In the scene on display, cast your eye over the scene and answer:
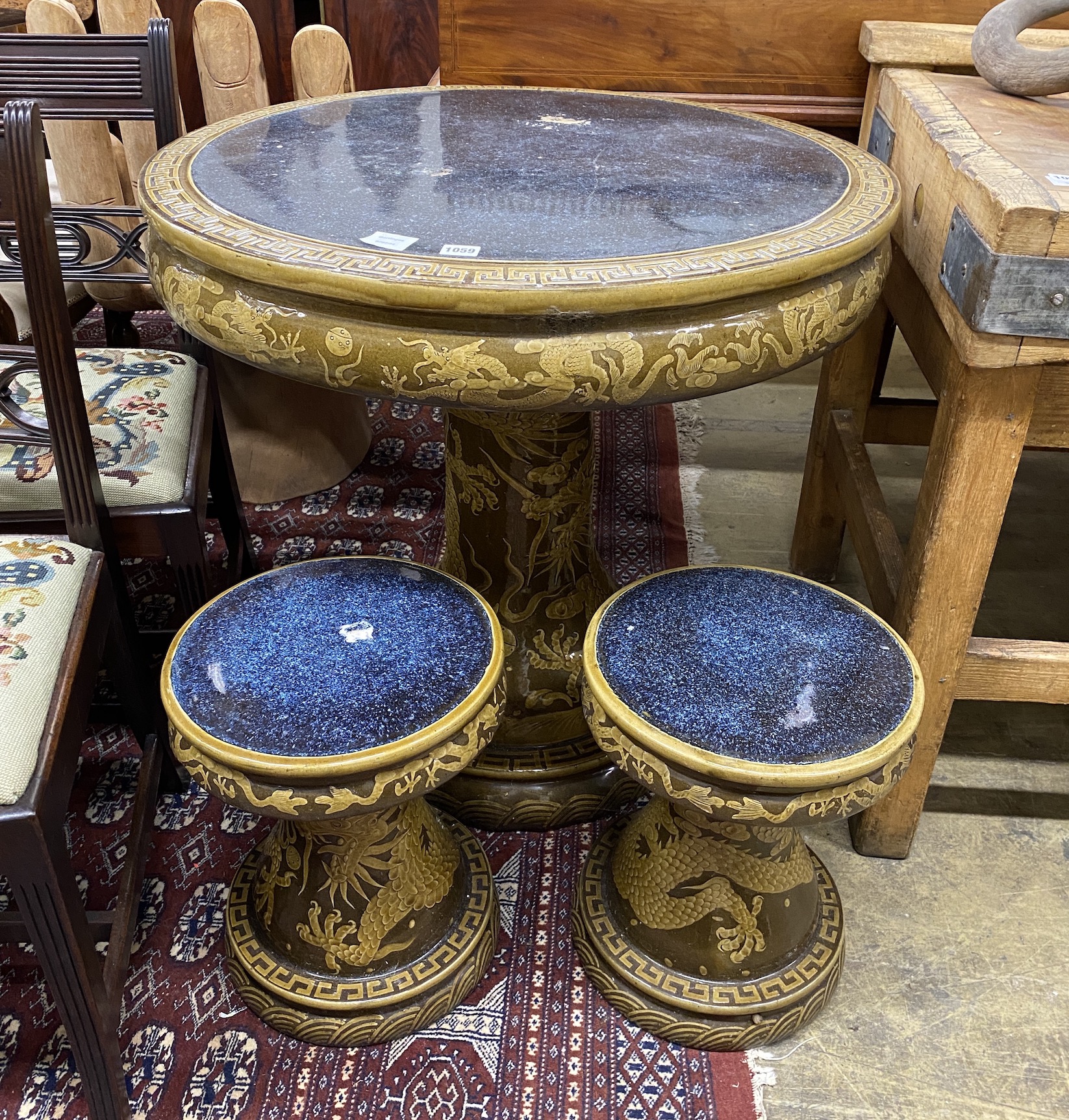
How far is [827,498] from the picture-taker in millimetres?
2203

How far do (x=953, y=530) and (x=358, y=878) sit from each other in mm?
930

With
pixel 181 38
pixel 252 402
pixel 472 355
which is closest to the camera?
pixel 472 355

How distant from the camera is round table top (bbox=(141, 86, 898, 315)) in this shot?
1003 mm

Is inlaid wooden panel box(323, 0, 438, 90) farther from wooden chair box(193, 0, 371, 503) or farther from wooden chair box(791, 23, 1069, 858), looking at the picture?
wooden chair box(791, 23, 1069, 858)

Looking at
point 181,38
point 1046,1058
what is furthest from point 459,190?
point 181,38

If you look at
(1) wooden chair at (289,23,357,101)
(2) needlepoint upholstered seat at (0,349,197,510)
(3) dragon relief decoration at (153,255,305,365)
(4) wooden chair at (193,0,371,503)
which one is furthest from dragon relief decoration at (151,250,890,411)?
(1) wooden chair at (289,23,357,101)

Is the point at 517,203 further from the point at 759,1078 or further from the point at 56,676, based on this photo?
the point at 759,1078

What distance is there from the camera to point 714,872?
1.33 meters

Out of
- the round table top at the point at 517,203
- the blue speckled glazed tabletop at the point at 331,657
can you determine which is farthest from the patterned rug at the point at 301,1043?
the round table top at the point at 517,203

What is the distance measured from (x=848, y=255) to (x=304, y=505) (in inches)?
67.7

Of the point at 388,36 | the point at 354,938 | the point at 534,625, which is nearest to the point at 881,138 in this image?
the point at 534,625

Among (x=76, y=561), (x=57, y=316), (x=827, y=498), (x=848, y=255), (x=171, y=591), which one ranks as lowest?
(x=171, y=591)

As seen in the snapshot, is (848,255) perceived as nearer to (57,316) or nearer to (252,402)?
(57,316)

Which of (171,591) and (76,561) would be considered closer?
(76,561)
